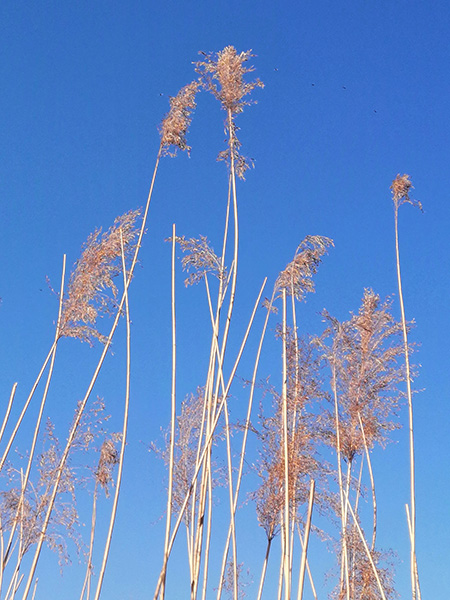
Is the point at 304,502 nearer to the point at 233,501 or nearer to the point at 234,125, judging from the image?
the point at 233,501

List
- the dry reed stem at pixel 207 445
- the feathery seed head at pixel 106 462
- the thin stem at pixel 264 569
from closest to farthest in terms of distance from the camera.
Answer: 1. the dry reed stem at pixel 207 445
2. the thin stem at pixel 264 569
3. the feathery seed head at pixel 106 462

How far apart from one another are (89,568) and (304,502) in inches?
105

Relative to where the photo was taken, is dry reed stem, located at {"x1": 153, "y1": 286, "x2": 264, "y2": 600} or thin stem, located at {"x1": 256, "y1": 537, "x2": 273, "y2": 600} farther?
thin stem, located at {"x1": 256, "y1": 537, "x2": 273, "y2": 600}

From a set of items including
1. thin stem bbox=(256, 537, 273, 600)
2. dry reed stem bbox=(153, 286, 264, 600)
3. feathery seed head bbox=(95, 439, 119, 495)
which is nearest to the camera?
dry reed stem bbox=(153, 286, 264, 600)

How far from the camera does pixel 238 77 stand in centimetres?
482

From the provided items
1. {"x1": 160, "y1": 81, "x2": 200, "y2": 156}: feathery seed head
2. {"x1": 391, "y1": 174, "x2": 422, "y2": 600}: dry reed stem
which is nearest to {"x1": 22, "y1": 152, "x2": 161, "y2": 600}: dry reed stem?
{"x1": 160, "y1": 81, "x2": 200, "y2": 156}: feathery seed head

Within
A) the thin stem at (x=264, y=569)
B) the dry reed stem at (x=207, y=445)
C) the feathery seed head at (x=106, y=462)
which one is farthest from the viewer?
the feathery seed head at (x=106, y=462)

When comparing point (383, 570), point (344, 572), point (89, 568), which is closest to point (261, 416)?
point (344, 572)

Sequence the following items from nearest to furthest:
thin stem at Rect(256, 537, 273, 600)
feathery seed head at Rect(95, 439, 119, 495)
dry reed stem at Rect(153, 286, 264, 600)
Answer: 1. dry reed stem at Rect(153, 286, 264, 600)
2. thin stem at Rect(256, 537, 273, 600)
3. feathery seed head at Rect(95, 439, 119, 495)

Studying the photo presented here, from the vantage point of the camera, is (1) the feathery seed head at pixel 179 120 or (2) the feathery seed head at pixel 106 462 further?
(2) the feathery seed head at pixel 106 462

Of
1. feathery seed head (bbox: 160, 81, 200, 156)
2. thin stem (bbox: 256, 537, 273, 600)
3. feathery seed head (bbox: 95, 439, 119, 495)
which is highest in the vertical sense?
feathery seed head (bbox: 160, 81, 200, 156)

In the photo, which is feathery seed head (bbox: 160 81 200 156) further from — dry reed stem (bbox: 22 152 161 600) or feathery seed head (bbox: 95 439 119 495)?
feathery seed head (bbox: 95 439 119 495)

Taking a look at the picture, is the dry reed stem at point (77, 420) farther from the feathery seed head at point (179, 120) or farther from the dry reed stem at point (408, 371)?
the dry reed stem at point (408, 371)

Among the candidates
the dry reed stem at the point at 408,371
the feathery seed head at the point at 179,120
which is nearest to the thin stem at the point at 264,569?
the dry reed stem at the point at 408,371
